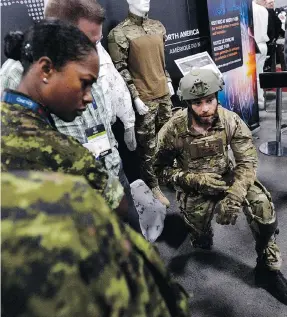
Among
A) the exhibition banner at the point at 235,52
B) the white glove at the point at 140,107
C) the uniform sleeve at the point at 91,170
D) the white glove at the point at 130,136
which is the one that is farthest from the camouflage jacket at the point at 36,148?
the exhibition banner at the point at 235,52

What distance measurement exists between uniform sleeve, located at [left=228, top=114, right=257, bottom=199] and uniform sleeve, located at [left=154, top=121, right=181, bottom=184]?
34cm

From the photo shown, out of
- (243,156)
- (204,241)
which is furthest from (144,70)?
(204,241)

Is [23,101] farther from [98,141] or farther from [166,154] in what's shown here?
[166,154]

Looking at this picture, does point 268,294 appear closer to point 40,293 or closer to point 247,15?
point 40,293

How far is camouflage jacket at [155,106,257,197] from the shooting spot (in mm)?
1967

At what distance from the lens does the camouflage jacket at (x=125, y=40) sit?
2.71m

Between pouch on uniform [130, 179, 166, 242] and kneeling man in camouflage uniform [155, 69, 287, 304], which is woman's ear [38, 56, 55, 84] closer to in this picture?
kneeling man in camouflage uniform [155, 69, 287, 304]

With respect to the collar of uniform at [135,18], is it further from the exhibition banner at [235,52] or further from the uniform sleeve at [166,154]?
the uniform sleeve at [166,154]

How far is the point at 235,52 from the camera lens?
390 cm

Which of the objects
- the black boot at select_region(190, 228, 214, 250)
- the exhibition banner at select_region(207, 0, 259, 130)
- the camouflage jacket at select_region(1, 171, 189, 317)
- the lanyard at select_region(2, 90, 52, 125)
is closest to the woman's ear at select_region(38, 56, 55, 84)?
the lanyard at select_region(2, 90, 52, 125)

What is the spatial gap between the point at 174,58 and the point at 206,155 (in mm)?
1713

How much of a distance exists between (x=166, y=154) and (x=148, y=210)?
48 cm

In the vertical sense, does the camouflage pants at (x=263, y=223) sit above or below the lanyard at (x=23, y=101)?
below

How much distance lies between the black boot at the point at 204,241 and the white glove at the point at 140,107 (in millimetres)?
1056
